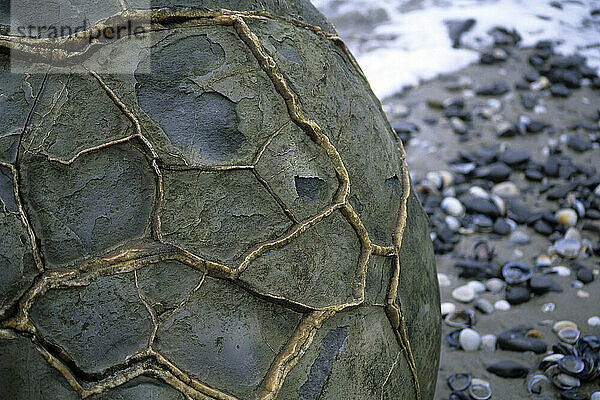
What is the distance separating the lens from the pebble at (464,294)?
289 cm

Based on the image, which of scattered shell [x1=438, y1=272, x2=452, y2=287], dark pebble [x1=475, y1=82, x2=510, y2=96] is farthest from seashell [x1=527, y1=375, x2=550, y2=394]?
dark pebble [x1=475, y1=82, x2=510, y2=96]

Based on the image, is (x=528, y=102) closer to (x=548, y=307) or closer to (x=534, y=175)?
(x=534, y=175)

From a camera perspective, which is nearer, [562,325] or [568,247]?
[562,325]

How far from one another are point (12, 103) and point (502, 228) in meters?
2.66

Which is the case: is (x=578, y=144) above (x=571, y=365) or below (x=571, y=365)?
below

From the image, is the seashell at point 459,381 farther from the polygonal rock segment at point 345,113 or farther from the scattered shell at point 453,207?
the scattered shell at point 453,207

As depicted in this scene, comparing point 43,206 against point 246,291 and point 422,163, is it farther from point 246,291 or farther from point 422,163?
point 422,163

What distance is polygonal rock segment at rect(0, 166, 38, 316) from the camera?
4.23ft

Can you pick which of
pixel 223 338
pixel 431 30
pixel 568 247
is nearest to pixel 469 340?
pixel 568 247

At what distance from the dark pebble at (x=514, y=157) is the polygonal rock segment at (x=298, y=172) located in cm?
276

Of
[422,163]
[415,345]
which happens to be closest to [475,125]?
[422,163]

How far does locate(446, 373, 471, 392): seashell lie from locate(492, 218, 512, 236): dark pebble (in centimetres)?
118

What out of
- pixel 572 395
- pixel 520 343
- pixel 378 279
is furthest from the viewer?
pixel 520 343

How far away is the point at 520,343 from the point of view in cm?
253
